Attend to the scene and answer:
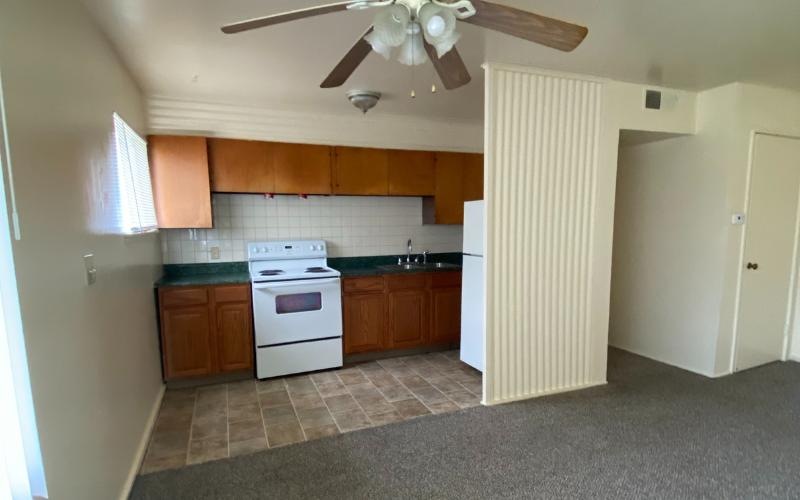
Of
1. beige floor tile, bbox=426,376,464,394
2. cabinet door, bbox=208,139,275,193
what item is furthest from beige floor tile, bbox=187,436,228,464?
cabinet door, bbox=208,139,275,193

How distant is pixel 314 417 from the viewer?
276 centimetres

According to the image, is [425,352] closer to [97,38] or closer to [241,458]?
[241,458]

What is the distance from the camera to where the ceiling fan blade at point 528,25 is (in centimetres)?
132

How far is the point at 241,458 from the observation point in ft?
7.49

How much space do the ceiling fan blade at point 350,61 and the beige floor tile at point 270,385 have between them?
2.44 metres

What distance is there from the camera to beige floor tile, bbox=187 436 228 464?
2.29 meters

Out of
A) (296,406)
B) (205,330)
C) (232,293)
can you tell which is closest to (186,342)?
(205,330)

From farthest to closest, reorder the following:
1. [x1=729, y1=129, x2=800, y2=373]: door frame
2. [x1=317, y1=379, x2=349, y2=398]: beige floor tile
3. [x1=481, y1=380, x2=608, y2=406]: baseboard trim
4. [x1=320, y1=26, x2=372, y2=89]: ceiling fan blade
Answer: [x1=729, y1=129, x2=800, y2=373]: door frame → [x1=317, y1=379, x2=349, y2=398]: beige floor tile → [x1=481, y1=380, x2=608, y2=406]: baseboard trim → [x1=320, y1=26, x2=372, y2=89]: ceiling fan blade

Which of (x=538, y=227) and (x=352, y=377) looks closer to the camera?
(x=538, y=227)

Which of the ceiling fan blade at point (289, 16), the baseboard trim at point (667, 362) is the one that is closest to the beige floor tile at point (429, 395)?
the baseboard trim at point (667, 362)

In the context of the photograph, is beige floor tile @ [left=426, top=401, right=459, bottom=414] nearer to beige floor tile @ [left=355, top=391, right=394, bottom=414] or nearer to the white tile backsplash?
beige floor tile @ [left=355, top=391, right=394, bottom=414]

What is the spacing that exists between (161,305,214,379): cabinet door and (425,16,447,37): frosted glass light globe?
2.87 meters

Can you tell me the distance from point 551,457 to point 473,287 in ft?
4.78

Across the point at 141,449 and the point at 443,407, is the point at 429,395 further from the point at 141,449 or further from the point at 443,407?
the point at 141,449
